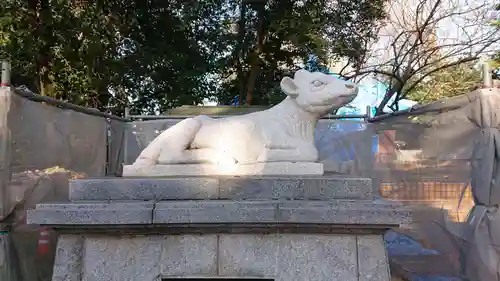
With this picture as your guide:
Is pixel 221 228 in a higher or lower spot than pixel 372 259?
higher

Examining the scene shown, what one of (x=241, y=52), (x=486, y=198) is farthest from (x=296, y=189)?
→ (x=241, y=52)

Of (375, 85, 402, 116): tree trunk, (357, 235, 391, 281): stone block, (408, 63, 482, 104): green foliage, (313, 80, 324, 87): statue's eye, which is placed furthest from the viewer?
(408, 63, 482, 104): green foliage

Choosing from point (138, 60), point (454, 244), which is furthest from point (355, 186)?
point (138, 60)

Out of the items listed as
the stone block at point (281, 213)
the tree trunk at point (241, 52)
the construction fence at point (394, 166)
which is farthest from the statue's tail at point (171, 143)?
the tree trunk at point (241, 52)

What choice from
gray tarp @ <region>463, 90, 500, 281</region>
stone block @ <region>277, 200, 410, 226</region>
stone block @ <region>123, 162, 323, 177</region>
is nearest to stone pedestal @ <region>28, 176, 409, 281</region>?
stone block @ <region>277, 200, 410, 226</region>

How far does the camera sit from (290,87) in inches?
163

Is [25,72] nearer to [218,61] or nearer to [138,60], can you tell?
[138,60]

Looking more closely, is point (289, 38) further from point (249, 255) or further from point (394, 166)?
point (249, 255)

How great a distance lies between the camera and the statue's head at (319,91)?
402cm

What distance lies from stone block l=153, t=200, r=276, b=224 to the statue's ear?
4.32 ft

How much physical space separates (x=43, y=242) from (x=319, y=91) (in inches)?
117

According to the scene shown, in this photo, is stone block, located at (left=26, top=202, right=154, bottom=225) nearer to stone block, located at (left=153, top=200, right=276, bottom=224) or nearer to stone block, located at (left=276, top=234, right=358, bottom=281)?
stone block, located at (left=153, top=200, right=276, bottom=224)

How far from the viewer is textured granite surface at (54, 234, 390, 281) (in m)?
3.23

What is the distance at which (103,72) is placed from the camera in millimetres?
10758
